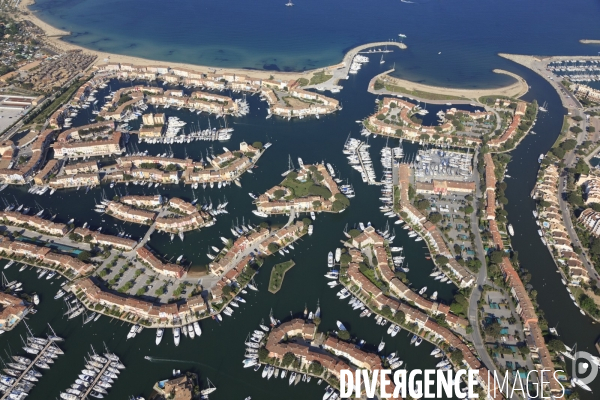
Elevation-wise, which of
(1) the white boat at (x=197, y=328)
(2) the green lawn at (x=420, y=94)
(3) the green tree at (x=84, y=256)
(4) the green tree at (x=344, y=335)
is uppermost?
(2) the green lawn at (x=420, y=94)

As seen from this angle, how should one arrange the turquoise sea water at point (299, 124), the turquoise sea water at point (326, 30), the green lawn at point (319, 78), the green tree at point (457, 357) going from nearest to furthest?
the green tree at point (457, 357)
the turquoise sea water at point (299, 124)
the green lawn at point (319, 78)
the turquoise sea water at point (326, 30)

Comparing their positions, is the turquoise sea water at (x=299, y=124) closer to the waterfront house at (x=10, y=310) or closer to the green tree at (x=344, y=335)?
the waterfront house at (x=10, y=310)

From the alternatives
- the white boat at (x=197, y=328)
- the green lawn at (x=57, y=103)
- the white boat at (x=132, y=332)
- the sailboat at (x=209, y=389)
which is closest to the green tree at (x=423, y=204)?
the white boat at (x=197, y=328)

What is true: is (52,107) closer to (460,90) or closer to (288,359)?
(288,359)

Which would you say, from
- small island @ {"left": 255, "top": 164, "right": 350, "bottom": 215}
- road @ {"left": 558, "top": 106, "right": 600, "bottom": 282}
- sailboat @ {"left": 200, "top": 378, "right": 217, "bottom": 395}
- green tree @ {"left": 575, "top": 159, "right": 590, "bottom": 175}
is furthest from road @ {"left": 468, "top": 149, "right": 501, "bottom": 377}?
sailboat @ {"left": 200, "top": 378, "right": 217, "bottom": 395}

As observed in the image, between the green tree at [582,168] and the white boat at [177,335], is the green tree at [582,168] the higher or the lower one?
the higher one

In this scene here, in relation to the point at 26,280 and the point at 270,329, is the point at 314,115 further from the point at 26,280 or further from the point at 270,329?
the point at 26,280

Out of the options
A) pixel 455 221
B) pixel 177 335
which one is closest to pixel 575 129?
pixel 455 221
